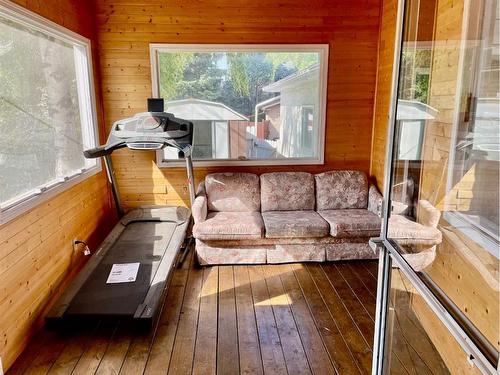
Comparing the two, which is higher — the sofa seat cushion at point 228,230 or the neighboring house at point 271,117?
the neighboring house at point 271,117

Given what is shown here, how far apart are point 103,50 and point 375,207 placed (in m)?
3.41

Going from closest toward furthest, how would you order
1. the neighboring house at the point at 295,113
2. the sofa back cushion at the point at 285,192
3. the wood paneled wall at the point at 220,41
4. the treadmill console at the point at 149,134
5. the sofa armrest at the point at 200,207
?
the treadmill console at the point at 149,134 → the sofa armrest at the point at 200,207 → the wood paneled wall at the point at 220,41 → the sofa back cushion at the point at 285,192 → the neighboring house at the point at 295,113

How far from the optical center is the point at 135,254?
A: 134 inches

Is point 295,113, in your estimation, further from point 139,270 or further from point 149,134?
point 139,270

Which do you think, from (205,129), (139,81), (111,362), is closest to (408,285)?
(111,362)

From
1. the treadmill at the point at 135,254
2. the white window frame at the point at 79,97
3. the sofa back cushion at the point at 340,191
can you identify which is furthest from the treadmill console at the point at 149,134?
the sofa back cushion at the point at 340,191

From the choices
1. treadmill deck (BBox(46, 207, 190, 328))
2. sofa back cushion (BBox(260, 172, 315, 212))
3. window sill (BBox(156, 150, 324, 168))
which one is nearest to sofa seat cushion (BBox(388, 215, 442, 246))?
treadmill deck (BBox(46, 207, 190, 328))

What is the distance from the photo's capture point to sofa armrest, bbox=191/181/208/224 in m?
3.71

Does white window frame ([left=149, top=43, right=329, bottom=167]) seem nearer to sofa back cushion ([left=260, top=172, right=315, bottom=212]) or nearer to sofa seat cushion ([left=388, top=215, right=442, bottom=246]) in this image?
sofa back cushion ([left=260, top=172, right=315, bottom=212])

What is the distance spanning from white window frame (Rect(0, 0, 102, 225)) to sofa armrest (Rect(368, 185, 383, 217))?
3.00 meters

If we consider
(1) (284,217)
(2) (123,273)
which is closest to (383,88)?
(1) (284,217)

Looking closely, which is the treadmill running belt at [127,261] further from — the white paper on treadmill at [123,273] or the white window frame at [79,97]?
the white window frame at [79,97]

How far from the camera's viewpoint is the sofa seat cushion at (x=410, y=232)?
1529 millimetres

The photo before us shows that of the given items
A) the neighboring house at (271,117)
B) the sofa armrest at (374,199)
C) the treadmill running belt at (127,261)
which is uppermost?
the neighboring house at (271,117)
